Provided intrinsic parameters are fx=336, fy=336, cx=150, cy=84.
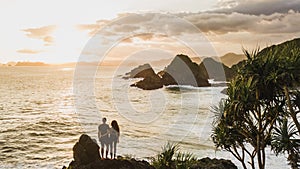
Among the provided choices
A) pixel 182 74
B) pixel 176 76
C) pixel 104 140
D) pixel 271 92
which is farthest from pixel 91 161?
pixel 182 74

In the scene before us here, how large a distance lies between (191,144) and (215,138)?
426 inches

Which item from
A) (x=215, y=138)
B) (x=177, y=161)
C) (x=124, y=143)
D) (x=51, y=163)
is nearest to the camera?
(x=177, y=161)

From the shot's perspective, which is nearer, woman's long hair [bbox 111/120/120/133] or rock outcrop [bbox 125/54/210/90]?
woman's long hair [bbox 111/120/120/133]

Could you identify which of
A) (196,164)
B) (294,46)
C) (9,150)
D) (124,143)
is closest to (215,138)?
(196,164)

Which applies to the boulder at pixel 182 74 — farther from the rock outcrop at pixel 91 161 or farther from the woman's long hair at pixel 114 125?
the rock outcrop at pixel 91 161

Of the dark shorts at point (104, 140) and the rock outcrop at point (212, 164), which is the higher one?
the dark shorts at point (104, 140)

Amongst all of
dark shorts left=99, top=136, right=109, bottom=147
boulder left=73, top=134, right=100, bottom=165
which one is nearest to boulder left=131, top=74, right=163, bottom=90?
dark shorts left=99, top=136, right=109, bottom=147

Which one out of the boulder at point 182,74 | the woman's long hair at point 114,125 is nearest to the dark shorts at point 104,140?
the woman's long hair at point 114,125

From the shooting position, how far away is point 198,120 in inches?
1331

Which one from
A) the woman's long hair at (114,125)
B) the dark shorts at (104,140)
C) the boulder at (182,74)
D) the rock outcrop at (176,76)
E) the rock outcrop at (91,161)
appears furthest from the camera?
the boulder at (182,74)

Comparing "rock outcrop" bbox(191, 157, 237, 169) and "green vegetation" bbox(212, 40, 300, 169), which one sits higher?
"green vegetation" bbox(212, 40, 300, 169)

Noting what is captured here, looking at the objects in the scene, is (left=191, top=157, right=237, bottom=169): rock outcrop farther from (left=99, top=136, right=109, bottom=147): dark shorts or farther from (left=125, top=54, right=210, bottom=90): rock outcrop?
(left=125, top=54, right=210, bottom=90): rock outcrop

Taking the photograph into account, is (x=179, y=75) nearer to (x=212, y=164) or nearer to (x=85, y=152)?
(x=212, y=164)

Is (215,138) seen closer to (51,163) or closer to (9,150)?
(51,163)
